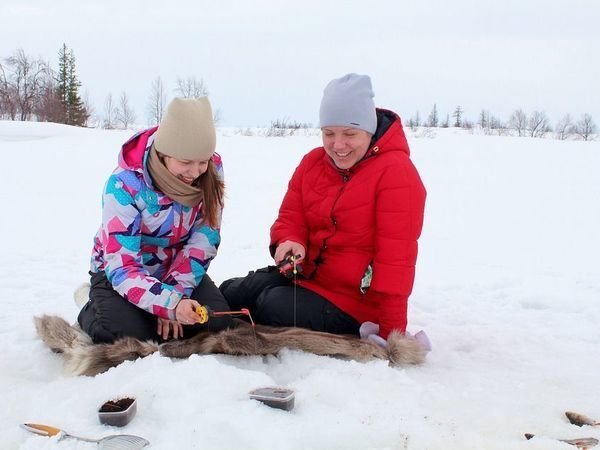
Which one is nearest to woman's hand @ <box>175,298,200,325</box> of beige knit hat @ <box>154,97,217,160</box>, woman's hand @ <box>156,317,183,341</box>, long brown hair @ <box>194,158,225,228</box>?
woman's hand @ <box>156,317,183,341</box>

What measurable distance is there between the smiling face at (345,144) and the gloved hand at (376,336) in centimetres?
76

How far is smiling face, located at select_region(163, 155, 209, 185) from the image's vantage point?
8.34 ft

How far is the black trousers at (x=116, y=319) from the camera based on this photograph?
2529mm

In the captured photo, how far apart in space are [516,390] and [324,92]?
1.58 m

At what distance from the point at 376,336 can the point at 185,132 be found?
124 cm

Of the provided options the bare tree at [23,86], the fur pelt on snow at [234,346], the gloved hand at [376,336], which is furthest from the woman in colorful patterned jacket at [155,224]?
the bare tree at [23,86]

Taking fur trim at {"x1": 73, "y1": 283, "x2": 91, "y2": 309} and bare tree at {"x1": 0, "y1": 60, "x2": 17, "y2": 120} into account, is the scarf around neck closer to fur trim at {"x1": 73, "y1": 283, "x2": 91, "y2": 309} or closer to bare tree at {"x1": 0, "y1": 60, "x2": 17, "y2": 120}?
fur trim at {"x1": 73, "y1": 283, "x2": 91, "y2": 309}

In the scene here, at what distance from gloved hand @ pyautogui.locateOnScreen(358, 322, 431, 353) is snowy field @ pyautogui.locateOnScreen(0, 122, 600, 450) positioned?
83 mm

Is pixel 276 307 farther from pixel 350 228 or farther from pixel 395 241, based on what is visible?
pixel 395 241

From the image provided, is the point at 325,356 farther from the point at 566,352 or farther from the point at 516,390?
the point at 566,352

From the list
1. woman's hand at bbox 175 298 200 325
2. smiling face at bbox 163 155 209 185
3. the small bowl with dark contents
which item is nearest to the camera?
the small bowl with dark contents

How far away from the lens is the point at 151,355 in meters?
2.28

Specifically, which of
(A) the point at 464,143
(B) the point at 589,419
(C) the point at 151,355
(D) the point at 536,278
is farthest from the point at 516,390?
(A) the point at 464,143

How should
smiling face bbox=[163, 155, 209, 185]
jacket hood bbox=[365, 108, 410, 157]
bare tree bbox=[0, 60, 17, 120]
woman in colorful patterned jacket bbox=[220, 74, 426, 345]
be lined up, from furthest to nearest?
bare tree bbox=[0, 60, 17, 120]
jacket hood bbox=[365, 108, 410, 157]
woman in colorful patterned jacket bbox=[220, 74, 426, 345]
smiling face bbox=[163, 155, 209, 185]
